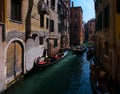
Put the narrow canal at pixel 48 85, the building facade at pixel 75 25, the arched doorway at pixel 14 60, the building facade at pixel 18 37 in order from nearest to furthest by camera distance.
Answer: the building facade at pixel 18 37 → the narrow canal at pixel 48 85 → the arched doorway at pixel 14 60 → the building facade at pixel 75 25

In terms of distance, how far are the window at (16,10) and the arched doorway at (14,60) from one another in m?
1.73

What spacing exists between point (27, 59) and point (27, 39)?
1.59 m

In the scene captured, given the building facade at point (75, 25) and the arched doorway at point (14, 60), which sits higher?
the building facade at point (75, 25)

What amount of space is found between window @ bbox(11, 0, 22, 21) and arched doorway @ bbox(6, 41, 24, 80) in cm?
173

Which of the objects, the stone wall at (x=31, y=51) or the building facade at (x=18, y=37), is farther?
the stone wall at (x=31, y=51)

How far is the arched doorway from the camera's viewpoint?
42.8 ft

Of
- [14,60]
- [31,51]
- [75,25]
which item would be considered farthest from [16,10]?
[75,25]

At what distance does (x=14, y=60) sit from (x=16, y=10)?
348 centimetres

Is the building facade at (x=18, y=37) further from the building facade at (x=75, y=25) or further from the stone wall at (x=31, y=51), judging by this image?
the building facade at (x=75, y=25)

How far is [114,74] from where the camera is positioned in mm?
12023

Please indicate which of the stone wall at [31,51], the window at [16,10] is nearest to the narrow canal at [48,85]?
the stone wall at [31,51]

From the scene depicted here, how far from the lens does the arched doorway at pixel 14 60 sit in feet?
42.8

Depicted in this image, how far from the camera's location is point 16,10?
14.6 m

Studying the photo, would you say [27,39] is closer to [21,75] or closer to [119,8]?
[21,75]
